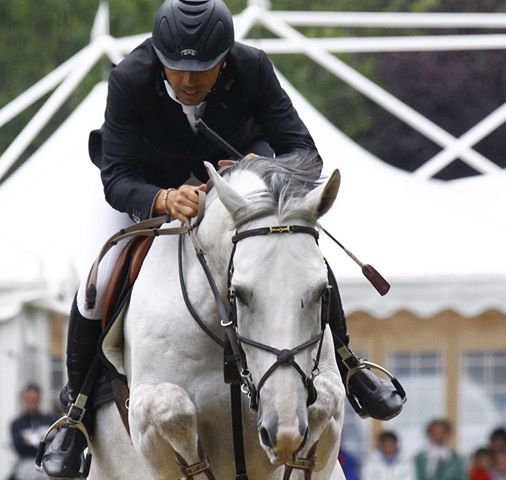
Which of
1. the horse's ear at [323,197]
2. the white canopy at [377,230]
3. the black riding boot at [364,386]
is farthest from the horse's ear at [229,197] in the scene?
the white canopy at [377,230]

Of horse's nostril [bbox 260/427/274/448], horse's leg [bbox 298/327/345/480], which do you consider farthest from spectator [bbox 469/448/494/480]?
horse's nostril [bbox 260/427/274/448]

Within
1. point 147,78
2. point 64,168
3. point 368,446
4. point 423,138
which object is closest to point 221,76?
point 147,78

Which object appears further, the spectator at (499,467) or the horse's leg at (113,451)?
the spectator at (499,467)

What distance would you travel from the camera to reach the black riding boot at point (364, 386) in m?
8.51

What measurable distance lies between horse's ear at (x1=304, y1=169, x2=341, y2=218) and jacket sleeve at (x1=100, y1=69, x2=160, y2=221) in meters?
0.93

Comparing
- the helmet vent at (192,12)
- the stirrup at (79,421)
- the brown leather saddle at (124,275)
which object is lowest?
the stirrup at (79,421)

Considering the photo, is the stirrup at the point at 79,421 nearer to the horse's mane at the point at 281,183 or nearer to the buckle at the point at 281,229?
the horse's mane at the point at 281,183

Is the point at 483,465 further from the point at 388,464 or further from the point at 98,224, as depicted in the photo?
the point at 98,224

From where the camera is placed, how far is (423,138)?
35969 millimetres

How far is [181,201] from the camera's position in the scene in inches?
297

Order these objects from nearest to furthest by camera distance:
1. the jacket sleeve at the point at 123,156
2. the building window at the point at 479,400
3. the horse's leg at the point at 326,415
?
the horse's leg at the point at 326,415 → the jacket sleeve at the point at 123,156 → the building window at the point at 479,400

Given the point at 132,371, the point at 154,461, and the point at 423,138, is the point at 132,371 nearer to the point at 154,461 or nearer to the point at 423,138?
the point at 154,461

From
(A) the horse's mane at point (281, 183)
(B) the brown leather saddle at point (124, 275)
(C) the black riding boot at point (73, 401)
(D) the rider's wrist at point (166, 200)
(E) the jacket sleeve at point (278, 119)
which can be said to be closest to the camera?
(A) the horse's mane at point (281, 183)

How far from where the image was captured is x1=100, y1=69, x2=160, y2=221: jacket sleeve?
25.6 ft
